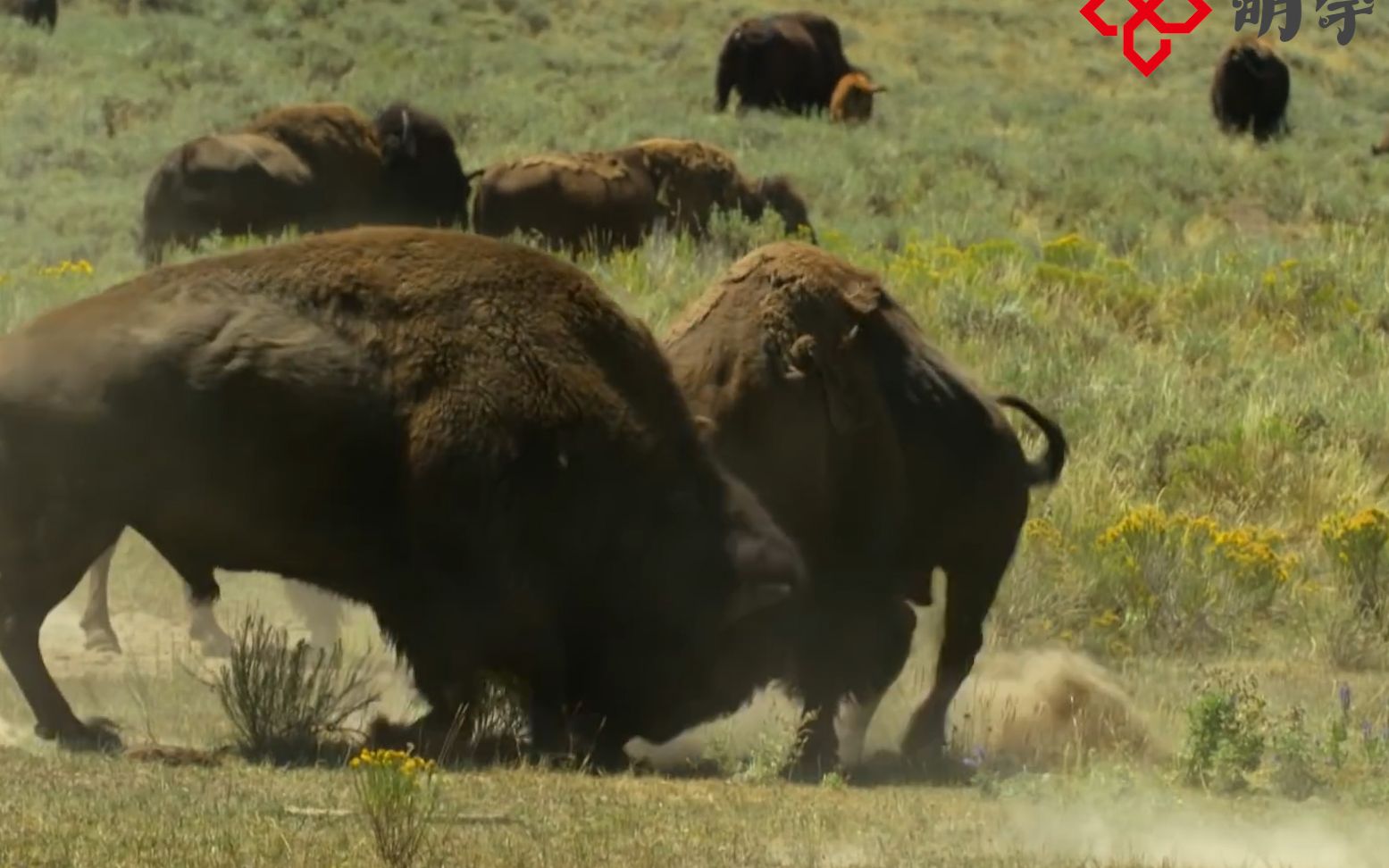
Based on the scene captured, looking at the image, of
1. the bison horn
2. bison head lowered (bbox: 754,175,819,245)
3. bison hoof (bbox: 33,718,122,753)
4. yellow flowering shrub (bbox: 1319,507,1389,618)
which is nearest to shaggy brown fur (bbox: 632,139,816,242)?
bison head lowered (bbox: 754,175,819,245)

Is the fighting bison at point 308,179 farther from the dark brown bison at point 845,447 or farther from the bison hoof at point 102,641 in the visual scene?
the dark brown bison at point 845,447

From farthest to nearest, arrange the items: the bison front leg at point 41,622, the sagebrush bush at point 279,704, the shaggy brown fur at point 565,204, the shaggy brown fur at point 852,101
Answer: the shaggy brown fur at point 852,101 → the shaggy brown fur at point 565,204 → the sagebrush bush at point 279,704 → the bison front leg at point 41,622

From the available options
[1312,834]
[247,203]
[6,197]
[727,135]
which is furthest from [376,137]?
[1312,834]

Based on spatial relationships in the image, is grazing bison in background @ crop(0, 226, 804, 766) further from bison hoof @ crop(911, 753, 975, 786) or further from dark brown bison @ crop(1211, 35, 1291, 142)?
dark brown bison @ crop(1211, 35, 1291, 142)

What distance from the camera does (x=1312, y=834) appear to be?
7488mm

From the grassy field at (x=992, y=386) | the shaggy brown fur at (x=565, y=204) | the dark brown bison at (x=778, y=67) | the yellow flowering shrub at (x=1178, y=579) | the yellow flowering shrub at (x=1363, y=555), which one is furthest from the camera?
the dark brown bison at (x=778, y=67)

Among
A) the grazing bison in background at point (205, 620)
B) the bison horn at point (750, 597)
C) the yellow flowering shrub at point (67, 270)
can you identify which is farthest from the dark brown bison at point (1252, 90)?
the bison horn at point (750, 597)

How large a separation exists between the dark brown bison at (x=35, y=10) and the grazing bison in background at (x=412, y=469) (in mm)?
30352

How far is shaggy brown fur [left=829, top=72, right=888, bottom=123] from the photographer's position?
36.7 meters

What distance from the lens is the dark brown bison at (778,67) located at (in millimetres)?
39219

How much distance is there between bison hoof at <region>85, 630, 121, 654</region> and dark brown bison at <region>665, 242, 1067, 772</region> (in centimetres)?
349

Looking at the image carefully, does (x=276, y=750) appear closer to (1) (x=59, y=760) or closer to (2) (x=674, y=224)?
(1) (x=59, y=760)

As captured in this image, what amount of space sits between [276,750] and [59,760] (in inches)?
32.3

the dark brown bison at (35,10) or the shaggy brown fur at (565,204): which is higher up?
the shaggy brown fur at (565,204)
